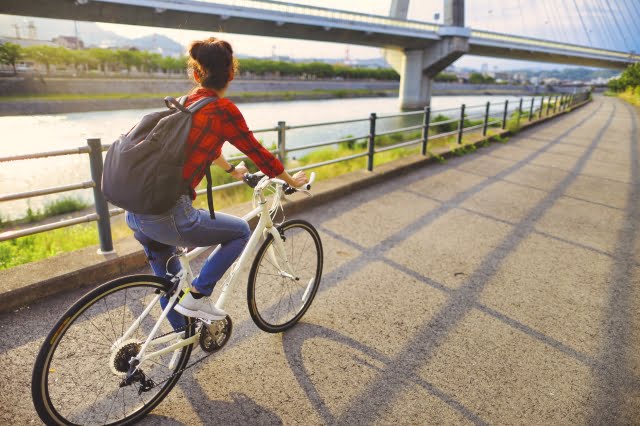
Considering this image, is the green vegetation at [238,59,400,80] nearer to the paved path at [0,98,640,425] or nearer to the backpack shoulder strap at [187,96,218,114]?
the paved path at [0,98,640,425]

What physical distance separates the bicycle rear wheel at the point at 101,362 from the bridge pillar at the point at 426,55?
161ft

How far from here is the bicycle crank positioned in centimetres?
259

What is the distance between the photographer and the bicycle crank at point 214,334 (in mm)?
2594

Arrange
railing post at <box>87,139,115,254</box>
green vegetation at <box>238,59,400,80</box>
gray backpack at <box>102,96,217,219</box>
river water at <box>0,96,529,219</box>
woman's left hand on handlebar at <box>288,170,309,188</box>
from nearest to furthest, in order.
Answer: gray backpack at <box>102,96,217,219</box> < woman's left hand on handlebar at <box>288,170,309,188</box> < railing post at <box>87,139,115,254</box> < river water at <box>0,96,529,219</box> < green vegetation at <box>238,59,400,80</box>

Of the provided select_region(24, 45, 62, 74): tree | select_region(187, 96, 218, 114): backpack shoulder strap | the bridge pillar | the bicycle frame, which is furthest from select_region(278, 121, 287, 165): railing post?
the bridge pillar

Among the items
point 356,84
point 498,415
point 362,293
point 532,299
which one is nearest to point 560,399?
point 498,415

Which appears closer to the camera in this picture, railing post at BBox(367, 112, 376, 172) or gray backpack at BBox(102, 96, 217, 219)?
gray backpack at BBox(102, 96, 217, 219)

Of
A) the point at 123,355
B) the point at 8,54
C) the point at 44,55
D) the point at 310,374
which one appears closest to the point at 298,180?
the point at 310,374

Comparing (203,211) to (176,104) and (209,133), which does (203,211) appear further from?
(176,104)

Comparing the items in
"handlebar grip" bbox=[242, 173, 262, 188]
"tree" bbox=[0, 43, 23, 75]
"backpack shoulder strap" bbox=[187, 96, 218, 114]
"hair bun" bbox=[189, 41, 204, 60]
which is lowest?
"handlebar grip" bbox=[242, 173, 262, 188]

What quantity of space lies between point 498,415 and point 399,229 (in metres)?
3.28

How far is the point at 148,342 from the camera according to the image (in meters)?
2.29

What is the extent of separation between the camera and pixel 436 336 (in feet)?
10.8

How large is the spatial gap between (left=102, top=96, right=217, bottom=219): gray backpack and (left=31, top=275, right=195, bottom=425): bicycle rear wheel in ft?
1.39
